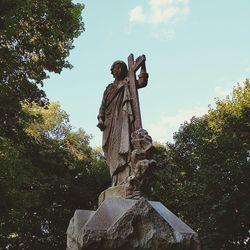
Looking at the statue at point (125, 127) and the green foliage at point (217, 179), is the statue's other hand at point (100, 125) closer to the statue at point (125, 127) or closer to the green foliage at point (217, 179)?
the statue at point (125, 127)

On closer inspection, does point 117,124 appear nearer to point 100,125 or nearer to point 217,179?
point 100,125

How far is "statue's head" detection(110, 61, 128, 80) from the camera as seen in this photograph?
7.21 metres

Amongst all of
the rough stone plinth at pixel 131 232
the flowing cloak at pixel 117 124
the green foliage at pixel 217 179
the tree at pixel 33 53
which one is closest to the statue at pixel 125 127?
the flowing cloak at pixel 117 124

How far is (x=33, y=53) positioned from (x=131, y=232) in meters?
12.4

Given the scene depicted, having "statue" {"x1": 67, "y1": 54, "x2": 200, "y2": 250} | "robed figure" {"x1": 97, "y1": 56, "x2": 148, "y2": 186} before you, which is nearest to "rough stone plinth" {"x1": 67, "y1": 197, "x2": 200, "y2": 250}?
"statue" {"x1": 67, "y1": 54, "x2": 200, "y2": 250}

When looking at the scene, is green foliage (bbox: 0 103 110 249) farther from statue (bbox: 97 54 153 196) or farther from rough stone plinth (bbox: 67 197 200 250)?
rough stone plinth (bbox: 67 197 200 250)

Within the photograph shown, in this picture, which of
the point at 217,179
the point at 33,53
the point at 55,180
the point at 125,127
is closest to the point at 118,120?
the point at 125,127

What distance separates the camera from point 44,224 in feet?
85.0

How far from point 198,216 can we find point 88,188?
9.41m

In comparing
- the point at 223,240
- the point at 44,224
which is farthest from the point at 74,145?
the point at 223,240

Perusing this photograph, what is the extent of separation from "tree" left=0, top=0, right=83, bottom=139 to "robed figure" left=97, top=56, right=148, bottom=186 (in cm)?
792

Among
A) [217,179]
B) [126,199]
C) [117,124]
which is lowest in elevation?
[126,199]

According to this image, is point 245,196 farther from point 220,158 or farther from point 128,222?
point 128,222

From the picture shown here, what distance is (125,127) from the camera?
6.46 m
